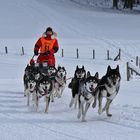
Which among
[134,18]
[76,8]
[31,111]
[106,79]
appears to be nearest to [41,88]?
[31,111]

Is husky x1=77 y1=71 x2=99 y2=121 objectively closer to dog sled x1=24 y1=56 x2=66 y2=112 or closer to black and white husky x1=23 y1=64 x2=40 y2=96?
dog sled x1=24 y1=56 x2=66 y2=112

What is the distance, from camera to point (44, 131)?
8914 mm

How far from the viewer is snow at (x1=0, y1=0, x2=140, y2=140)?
9.02 metres

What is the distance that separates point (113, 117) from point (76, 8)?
144 ft

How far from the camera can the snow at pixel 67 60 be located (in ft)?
29.6

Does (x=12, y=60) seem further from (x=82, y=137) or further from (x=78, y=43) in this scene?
(x=82, y=137)

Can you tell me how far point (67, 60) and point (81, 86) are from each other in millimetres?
17378

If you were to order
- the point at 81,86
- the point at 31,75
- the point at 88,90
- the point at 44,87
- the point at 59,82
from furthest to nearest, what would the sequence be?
the point at 59,82 < the point at 31,75 < the point at 44,87 < the point at 81,86 < the point at 88,90

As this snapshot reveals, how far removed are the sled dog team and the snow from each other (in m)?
0.28

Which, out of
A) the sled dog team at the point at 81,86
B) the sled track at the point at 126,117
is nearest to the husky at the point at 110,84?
the sled dog team at the point at 81,86

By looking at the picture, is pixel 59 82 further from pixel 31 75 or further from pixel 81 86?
pixel 81 86

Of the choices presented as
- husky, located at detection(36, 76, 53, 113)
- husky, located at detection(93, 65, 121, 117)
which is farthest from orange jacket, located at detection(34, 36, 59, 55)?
husky, located at detection(93, 65, 121, 117)

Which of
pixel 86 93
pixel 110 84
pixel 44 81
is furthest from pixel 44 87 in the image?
pixel 110 84

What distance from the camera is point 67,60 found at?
89.1ft
